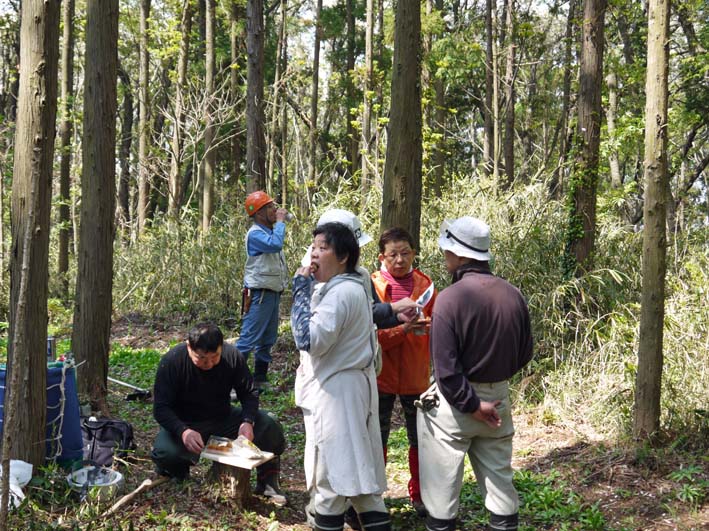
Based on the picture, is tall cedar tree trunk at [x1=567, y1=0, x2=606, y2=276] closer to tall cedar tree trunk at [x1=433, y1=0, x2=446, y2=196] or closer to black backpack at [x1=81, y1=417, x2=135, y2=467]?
black backpack at [x1=81, y1=417, x2=135, y2=467]

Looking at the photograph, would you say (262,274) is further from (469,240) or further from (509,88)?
(509,88)

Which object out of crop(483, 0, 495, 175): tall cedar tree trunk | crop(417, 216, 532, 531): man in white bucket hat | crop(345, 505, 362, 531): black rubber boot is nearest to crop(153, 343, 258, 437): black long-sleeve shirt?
crop(345, 505, 362, 531): black rubber boot

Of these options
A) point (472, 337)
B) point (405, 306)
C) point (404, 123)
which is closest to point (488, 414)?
point (472, 337)

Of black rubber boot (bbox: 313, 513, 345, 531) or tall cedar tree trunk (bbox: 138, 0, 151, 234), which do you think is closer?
black rubber boot (bbox: 313, 513, 345, 531)

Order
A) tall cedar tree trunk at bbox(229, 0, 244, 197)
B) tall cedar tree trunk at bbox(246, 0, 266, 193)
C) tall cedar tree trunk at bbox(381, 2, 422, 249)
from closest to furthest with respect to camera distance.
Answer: tall cedar tree trunk at bbox(381, 2, 422, 249) < tall cedar tree trunk at bbox(246, 0, 266, 193) < tall cedar tree trunk at bbox(229, 0, 244, 197)

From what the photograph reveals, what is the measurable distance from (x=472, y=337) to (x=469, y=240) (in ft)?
→ 1.75

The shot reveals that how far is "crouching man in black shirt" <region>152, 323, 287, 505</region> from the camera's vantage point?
15.6 feet

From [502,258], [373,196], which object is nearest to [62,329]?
[373,196]

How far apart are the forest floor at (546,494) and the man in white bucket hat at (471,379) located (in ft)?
3.29

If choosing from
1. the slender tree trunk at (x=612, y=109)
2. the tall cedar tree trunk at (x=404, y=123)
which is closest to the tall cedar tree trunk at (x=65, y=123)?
the tall cedar tree trunk at (x=404, y=123)

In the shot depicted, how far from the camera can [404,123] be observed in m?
7.18

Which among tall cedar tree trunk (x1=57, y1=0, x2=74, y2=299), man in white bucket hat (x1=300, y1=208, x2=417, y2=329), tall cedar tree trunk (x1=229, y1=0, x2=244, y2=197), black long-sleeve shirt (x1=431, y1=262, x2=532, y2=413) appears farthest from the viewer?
tall cedar tree trunk (x1=229, y1=0, x2=244, y2=197)

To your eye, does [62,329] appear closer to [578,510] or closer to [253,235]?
[253,235]

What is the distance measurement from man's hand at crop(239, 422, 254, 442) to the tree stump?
0.22 metres
